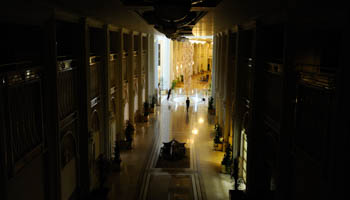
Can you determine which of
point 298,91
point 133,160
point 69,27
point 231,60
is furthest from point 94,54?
point 298,91

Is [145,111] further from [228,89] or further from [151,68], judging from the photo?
[228,89]

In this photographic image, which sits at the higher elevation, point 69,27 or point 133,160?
point 69,27

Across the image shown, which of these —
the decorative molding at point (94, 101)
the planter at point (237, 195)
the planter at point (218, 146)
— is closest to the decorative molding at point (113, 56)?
the decorative molding at point (94, 101)

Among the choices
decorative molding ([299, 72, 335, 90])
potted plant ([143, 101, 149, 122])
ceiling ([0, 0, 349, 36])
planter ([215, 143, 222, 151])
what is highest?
ceiling ([0, 0, 349, 36])

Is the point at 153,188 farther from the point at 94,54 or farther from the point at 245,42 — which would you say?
the point at 245,42

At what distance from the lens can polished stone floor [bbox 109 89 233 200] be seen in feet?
38.3

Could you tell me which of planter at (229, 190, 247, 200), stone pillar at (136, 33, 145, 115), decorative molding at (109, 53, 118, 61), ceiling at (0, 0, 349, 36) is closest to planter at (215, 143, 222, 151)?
planter at (229, 190, 247, 200)

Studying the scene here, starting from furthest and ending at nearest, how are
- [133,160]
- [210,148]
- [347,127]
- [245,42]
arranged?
1. [210,148]
2. [133,160]
3. [245,42]
4. [347,127]

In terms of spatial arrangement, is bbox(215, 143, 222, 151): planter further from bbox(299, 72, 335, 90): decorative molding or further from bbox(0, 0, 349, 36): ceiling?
bbox(299, 72, 335, 90): decorative molding

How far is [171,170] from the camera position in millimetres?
13930

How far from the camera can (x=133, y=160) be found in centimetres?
1510

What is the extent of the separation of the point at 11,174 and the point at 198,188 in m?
7.64

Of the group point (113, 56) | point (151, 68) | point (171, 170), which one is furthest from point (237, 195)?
point (151, 68)

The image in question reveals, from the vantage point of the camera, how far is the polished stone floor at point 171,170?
11664mm
